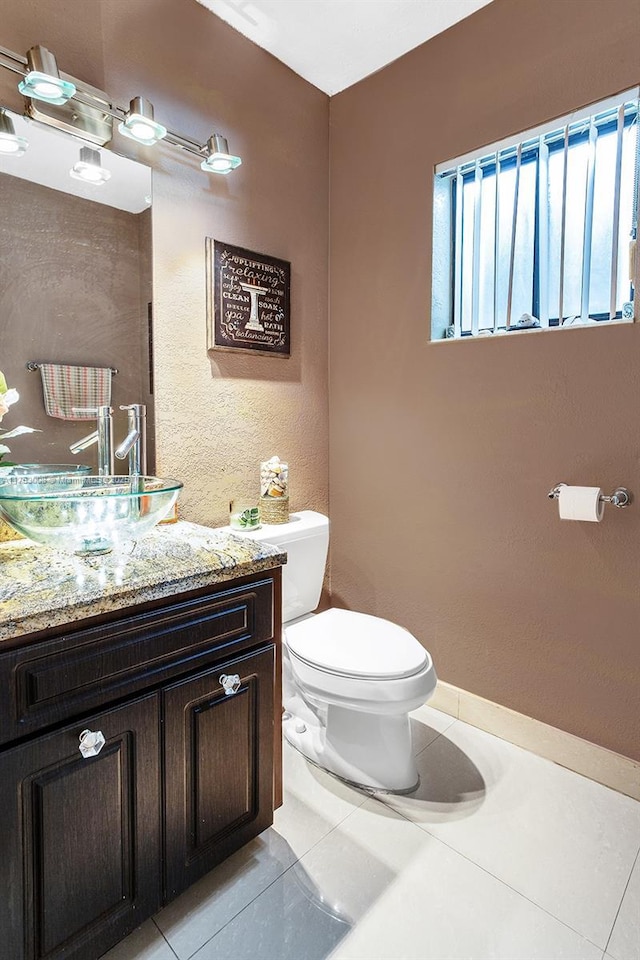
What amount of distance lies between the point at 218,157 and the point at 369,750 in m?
1.97

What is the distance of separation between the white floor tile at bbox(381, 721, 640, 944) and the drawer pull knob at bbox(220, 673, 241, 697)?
75 centimetres

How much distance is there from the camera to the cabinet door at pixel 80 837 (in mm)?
909

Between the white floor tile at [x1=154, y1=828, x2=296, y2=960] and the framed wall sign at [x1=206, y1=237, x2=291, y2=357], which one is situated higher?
the framed wall sign at [x1=206, y1=237, x2=291, y2=357]

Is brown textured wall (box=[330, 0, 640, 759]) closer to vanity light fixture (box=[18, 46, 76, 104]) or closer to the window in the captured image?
the window

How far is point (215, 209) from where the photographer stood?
6.04 feet

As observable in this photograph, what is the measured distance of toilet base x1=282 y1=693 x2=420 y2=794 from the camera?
1.63 metres

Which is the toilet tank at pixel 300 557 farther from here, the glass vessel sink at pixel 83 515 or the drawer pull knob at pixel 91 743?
the drawer pull knob at pixel 91 743

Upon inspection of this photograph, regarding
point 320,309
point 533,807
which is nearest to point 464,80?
point 320,309

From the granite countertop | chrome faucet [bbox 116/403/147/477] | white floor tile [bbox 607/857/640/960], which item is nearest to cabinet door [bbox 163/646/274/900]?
the granite countertop

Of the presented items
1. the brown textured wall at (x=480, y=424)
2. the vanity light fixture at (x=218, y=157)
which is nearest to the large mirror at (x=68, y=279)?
the vanity light fixture at (x=218, y=157)

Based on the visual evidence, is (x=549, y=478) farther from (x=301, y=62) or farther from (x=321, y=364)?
(x=301, y=62)

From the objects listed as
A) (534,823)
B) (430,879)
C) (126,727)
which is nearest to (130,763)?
(126,727)

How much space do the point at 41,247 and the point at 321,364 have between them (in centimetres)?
116

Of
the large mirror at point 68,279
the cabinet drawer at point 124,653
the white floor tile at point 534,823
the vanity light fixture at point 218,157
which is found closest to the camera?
the cabinet drawer at point 124,653
